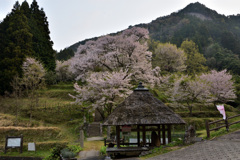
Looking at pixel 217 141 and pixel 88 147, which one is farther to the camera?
pixel 88 147

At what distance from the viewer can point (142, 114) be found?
39.3 feet

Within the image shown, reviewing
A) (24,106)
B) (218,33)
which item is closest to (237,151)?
(24,106)

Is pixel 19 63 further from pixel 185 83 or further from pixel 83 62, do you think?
pixel 185 83

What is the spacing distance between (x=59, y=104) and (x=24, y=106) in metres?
4.42

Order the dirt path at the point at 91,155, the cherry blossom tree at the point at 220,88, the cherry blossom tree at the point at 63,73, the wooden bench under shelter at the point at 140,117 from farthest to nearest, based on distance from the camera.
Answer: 1. the cherry blossom tree at the point at 63,73
2. the cherry blossom tree at the point at 220,88
3. the dirt path at the point at 91,155
4. the wooden bench under shelter at the point at 140,117

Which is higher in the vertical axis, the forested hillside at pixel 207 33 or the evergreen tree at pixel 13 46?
the forested hillside at pixel 207 33

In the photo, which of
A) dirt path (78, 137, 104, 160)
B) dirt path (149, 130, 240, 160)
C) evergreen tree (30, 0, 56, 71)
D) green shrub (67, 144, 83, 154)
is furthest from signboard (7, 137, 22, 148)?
evergreen tree (30, 0, 56, 71)

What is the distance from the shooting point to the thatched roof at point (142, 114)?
459 inches

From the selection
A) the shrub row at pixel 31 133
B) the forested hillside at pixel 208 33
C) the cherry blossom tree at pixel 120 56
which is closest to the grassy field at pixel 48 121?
the shrub row at pixel 31 133

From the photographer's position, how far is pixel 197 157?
9.59 m

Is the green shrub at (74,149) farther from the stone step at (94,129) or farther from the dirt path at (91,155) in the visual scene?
the stone step at (94,129)

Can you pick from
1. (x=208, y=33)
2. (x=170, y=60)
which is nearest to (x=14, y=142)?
(x=170, y=60)

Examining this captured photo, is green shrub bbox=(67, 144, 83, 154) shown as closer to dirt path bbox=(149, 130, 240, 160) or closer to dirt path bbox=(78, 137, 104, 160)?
dirt path bbox=(78, 137, 104, 160)

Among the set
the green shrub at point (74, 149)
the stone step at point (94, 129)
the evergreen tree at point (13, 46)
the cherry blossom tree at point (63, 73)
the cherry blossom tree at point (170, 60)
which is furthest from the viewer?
the cherry blossom tree at point (63, 73)
